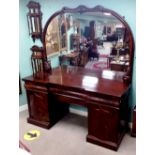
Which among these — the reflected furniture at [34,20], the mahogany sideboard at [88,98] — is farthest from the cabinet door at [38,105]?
the reflected furniture at [34,20]

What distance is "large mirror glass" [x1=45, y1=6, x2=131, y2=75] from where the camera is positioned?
2348mm

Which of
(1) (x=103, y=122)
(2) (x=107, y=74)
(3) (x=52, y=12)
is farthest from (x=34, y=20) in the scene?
(1) (x=103, y=122)

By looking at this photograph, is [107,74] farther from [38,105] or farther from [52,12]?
[52,12]

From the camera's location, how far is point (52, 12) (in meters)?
2.82

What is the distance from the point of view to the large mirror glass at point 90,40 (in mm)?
2348

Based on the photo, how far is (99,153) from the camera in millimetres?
2176

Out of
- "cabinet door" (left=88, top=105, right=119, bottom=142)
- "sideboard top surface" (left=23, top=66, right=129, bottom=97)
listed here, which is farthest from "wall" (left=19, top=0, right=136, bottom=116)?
"cabinet door" (left=88, top=105, right=119, bottom=142)

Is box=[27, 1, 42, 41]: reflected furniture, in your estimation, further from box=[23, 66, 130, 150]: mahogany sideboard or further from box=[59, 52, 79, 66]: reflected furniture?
box=[23, 66, 130, 150]: mahogany sideboard

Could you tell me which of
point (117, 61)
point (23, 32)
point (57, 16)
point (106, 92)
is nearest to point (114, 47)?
point (117, 61)

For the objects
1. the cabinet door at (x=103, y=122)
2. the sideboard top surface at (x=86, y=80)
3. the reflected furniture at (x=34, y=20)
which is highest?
the reflected furniture at (x=34, y=20)

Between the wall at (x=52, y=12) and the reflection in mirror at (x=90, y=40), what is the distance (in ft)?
0.37

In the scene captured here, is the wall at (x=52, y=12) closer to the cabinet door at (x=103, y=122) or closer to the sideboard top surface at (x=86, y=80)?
the sideboard top surface at (x=86, y=80)

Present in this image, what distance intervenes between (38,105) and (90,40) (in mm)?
1242
